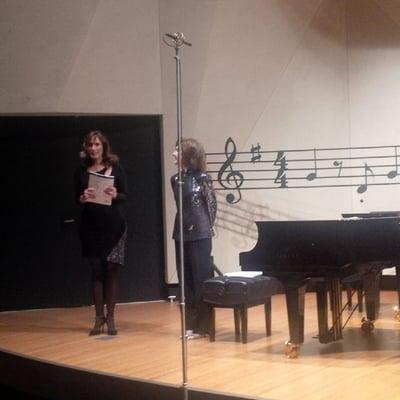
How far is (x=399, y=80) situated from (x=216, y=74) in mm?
1874

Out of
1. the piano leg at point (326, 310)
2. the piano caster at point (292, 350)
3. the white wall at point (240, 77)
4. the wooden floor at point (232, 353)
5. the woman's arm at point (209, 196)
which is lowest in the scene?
the wooden floor at point (232, 353)

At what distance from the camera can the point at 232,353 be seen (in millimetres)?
4828

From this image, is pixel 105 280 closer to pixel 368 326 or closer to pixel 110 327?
pixel 110 327

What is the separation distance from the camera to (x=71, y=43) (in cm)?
681

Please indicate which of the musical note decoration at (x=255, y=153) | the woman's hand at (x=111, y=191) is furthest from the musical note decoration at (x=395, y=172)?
the woman's hand at (x=111, y=191)

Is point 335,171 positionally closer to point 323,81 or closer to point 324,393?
point 323,81

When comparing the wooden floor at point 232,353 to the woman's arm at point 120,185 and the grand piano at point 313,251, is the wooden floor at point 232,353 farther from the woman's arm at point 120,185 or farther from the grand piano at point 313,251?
the woman's arm at point 120,185

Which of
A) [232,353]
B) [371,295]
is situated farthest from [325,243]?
[371,295]

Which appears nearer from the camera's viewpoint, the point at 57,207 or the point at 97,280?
the point at 97,280

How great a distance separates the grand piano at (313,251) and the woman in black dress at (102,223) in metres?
1.17

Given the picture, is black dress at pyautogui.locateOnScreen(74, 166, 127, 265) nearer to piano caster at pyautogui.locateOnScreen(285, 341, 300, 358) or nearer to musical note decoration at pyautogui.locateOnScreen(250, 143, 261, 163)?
piano caster at pyautogui.locateOnScreen(285, 341, 300, 358)

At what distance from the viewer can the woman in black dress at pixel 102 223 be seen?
547 centimetres
